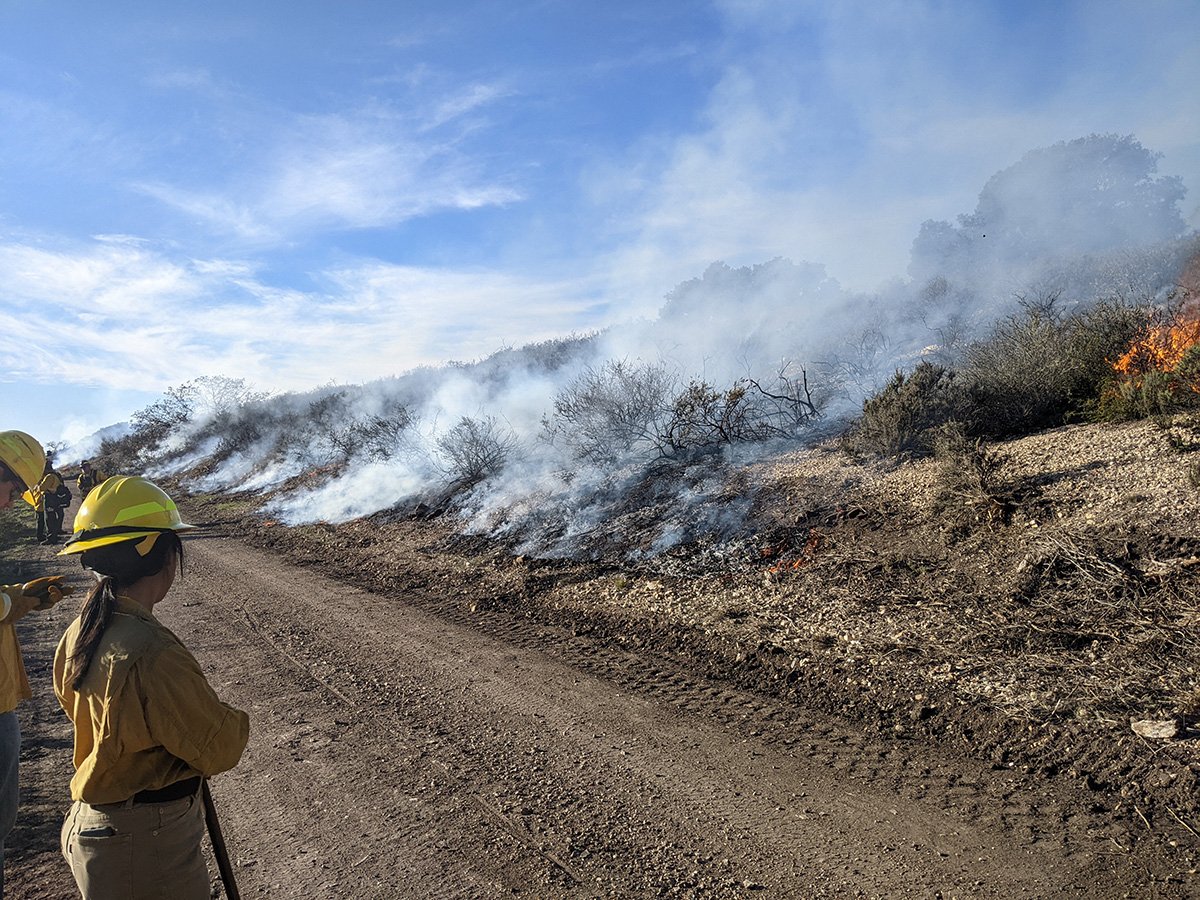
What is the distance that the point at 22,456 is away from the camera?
126 inches

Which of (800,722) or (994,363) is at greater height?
(994,363)

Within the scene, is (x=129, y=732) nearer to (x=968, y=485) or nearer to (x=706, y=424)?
(x=968, y=485)

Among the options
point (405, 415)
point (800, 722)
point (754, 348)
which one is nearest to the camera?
point (800, 722)

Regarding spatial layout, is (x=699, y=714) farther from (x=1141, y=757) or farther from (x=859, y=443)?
(x=859, y=443)

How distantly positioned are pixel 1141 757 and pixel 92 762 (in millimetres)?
4756

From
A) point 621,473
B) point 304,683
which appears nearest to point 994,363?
point 621,473

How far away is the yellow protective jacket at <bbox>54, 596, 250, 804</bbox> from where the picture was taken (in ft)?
6.35

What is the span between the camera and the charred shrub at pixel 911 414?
8961mm

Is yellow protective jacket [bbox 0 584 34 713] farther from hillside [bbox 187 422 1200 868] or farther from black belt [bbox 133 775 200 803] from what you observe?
A: hillside [bbox 187 422 1200 868]

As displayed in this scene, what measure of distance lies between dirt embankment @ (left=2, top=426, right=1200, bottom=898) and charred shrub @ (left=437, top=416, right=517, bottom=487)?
5303 mm

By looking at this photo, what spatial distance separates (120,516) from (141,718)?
594mm

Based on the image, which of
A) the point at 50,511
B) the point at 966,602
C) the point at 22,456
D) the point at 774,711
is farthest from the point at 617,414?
the point at 50,511

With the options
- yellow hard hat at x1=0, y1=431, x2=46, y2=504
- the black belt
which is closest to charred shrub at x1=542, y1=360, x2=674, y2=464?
yellow hard hat at x1=0, y1=431, x2=46, y2=504

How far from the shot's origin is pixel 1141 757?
3787 millimetres
